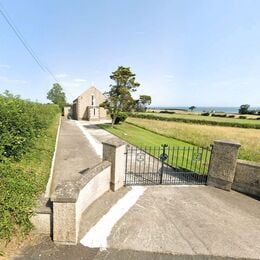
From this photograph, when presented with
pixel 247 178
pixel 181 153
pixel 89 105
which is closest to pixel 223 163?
pixel 247 178

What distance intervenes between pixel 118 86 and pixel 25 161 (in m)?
17.5

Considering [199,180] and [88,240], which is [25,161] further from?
[199,180]

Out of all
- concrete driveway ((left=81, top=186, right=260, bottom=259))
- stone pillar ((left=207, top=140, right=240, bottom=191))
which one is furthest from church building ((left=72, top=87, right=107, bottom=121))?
concrete driveway ((left=81, top=186, right=260, bottom=259))

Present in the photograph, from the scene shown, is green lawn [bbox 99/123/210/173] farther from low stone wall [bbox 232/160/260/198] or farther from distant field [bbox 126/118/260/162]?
distant field [bbox 126/118/260/162]

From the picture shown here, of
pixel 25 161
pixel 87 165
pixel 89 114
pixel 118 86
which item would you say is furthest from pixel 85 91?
pixel 25 161

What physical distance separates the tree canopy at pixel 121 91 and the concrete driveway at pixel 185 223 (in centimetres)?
1685

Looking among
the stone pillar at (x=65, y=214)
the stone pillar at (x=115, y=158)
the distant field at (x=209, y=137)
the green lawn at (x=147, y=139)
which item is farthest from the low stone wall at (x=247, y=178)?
the green lawn at (x=147, y=139)

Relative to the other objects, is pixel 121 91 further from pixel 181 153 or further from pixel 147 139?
pixel 181 153

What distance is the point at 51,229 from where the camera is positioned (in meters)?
3.71

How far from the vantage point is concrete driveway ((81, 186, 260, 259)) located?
3.77 metres

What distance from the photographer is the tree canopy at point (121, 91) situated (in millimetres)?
21453

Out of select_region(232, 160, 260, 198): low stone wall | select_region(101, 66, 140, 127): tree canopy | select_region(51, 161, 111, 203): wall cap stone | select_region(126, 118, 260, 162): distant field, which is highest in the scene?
select_region(101, 66, 140, 127): tree canopy

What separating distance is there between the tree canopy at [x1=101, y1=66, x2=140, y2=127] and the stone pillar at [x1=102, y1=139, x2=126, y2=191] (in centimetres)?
1629

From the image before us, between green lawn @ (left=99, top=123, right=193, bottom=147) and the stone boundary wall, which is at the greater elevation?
the stone boundary wall
